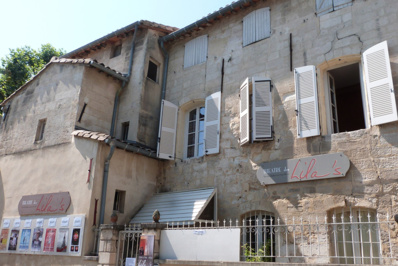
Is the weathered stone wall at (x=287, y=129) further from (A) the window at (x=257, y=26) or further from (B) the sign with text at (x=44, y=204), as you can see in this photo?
(B) the sign with text at (x=44, y=204)

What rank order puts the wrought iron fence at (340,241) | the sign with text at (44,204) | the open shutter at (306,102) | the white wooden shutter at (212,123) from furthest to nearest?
1. the white wooden shutter at (212,123)
2. the sign with text at (44,204)
3. the open shutter at (306,102)
4. the wrought iron fence at (340,241)

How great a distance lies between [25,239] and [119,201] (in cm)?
268

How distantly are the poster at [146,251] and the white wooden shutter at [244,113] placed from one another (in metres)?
A: 3.30

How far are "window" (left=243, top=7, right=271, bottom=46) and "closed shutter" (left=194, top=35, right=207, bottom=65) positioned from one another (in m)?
1.38

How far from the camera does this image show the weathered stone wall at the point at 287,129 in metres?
7.34

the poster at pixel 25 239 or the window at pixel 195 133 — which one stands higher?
the window at pixel 195 133

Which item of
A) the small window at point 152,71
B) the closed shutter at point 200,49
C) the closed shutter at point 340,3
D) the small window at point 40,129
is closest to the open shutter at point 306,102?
the closed shutter at point 340,3

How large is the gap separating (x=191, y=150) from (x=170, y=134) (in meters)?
0.76

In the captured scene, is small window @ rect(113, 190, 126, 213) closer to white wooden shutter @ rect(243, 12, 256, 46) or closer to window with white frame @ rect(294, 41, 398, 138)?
window with white frame @ rect(294, 41, 398, 138)

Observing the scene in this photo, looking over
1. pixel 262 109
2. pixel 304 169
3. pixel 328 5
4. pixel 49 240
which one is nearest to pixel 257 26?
pixel 328 5

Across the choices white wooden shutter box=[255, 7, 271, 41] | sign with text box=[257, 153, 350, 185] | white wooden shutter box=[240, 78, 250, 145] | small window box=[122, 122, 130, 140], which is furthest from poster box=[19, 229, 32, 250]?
white wooden shutter box=[255, 7, 271, 41]

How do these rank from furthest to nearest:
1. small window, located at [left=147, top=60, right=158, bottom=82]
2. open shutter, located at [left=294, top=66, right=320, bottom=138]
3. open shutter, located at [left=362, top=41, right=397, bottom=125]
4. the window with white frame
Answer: small window, located at [left=147, top=60, right=158, bottom=82] < open shutter, located at [left=294, top=66, right=320, bottom=138] < the window with white frame < open shutter, located at [left=362, top=41, right=397, bottom=125]

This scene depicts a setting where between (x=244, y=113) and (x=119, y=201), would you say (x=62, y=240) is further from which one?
(x=244, y=113)

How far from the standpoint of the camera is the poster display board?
8.82 metres
